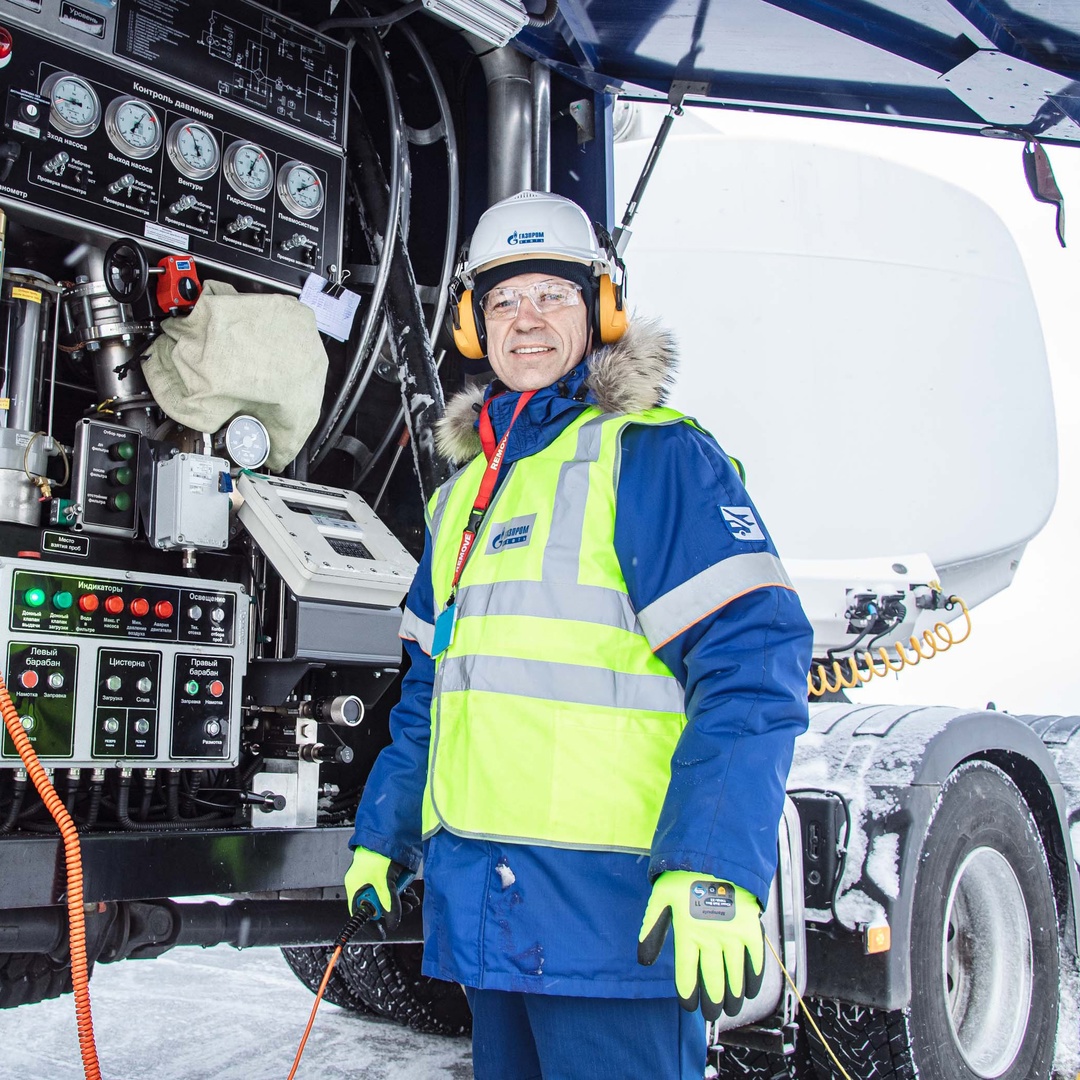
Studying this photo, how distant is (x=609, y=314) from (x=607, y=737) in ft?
2.73

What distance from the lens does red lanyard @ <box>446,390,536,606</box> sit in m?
1.87

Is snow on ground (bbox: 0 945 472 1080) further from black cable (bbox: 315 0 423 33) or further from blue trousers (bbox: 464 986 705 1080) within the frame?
black cable (bbox: 315 0 423 33)

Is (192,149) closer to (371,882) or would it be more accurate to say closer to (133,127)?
(133,127)

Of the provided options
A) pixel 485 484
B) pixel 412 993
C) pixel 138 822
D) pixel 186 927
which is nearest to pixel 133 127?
pixel 485 484

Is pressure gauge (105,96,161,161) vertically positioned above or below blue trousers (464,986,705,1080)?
above

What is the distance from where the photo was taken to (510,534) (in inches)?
70.3

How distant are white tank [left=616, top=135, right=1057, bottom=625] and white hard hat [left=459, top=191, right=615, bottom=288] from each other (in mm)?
1872

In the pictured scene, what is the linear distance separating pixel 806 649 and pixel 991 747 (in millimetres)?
1861

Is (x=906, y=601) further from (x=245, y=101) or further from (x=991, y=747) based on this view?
(x=245, y=101)

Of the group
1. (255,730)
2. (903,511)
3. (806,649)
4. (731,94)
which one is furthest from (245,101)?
(903,511)

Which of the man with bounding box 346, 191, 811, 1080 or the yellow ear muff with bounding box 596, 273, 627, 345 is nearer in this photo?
the man with bounding box 346, 191, 811, 1080

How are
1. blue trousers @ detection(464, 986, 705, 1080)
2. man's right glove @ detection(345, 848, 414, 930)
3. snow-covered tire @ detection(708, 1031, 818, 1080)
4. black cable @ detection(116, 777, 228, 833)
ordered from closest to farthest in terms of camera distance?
1. blue trousers @ detection(464, 986, 705, 1080)
2. man's right glove @ detection(345, 848, 414, 930)
3. black cable @ detection(116, 777, 228, 833)
4. snow-covered tire @ detection(708, 1031, 818, 1080)

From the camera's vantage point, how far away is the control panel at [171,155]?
258cm

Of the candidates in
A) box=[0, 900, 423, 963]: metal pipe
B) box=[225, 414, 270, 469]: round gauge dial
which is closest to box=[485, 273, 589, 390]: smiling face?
box=[225, 414, 270, 469]: round gauge dial
